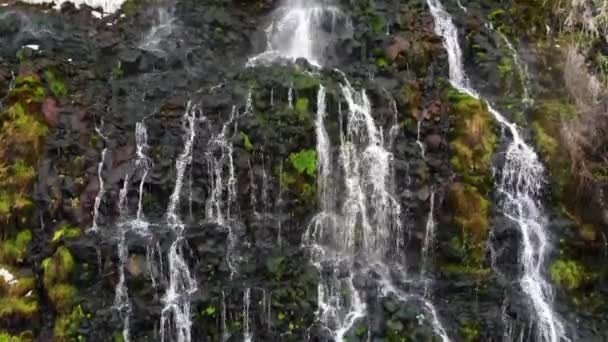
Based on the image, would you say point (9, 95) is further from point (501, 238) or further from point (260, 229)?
point (501, 238)

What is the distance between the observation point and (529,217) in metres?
12.1

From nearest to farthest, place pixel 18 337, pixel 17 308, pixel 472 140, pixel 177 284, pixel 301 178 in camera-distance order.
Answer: pixel 18 337 → pixel 17 308 → pixel 177 284 → pixel 301 178 → pixel 472 140

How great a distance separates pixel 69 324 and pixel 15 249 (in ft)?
5.57

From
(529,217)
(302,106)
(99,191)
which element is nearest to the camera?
(99,191)

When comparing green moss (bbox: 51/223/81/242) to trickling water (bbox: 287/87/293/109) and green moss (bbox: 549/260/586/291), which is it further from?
green moss (bbox: 549/260/586/291)

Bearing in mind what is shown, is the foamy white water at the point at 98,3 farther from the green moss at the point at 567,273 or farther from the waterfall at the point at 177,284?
the green moss at the point at 567,273

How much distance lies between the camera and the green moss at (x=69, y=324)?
1077cm

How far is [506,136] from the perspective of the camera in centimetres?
1283

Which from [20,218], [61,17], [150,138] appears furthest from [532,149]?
[61,17]

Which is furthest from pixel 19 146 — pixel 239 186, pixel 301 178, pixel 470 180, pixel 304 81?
pixel 470 180

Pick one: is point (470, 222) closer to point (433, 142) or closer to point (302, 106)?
point (433, 142)

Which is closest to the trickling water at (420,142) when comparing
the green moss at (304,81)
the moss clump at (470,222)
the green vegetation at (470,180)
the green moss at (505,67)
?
the green vegetation at (470,180)

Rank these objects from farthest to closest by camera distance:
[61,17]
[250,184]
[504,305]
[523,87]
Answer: [61,17], [523,87], [250,184], [504,305]

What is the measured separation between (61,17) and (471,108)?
964 centimetres
